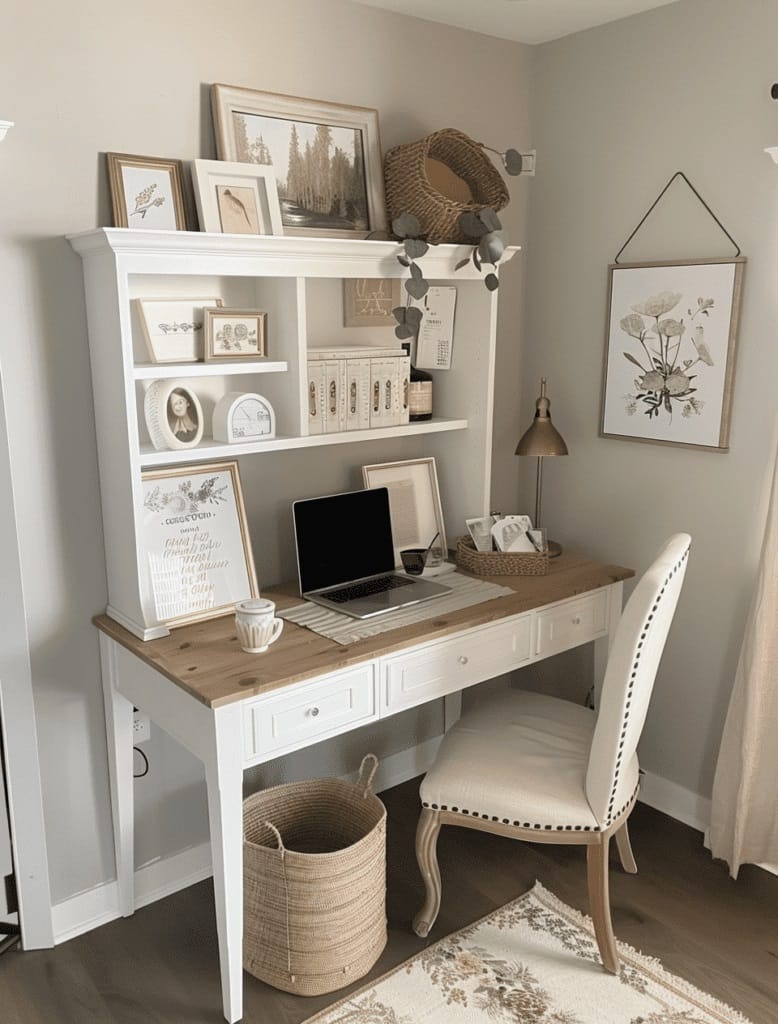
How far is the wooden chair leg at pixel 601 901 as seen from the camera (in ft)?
6.76

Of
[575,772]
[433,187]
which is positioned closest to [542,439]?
[433,187]

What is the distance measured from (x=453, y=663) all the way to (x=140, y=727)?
841mm

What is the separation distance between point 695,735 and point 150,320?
1971mm

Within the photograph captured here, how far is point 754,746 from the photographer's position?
237 cm

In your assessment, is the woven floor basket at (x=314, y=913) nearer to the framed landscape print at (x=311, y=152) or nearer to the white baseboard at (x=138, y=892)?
the white baseboard at (x=138, y=892)

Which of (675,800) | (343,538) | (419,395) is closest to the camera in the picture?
(343,538)

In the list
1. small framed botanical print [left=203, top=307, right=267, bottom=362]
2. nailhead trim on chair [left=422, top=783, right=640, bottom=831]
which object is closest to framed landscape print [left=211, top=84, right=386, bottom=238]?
small framed botanical print [left=203, top=307, right=267, bottom=362]

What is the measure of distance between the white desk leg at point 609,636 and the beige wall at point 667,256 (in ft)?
0.70

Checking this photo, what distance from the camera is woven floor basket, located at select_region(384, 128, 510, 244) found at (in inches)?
92.3

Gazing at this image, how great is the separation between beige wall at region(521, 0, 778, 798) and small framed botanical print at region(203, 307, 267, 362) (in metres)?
1.10

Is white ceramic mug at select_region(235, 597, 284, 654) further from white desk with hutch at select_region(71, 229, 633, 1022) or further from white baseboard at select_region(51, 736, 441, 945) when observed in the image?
white baseboard at select_region(51, 736, 441, 945)

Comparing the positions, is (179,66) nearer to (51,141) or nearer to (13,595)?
(51,141)

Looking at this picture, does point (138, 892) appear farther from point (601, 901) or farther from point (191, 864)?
point (601, 901)

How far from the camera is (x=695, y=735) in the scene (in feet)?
8.75
